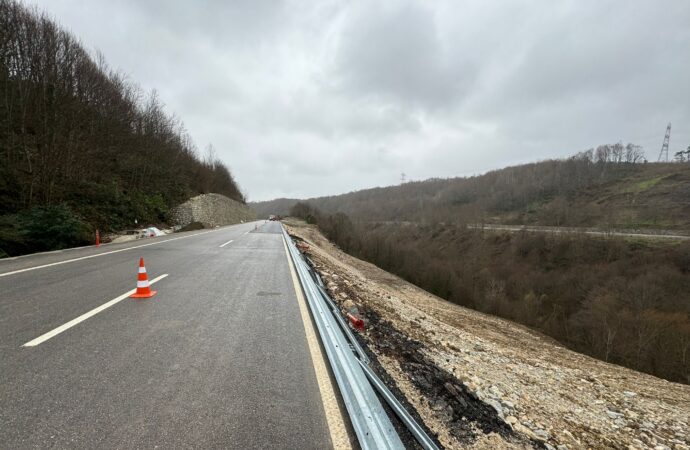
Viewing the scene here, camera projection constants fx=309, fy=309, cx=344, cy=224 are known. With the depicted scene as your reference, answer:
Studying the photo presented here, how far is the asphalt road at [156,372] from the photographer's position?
226 cm

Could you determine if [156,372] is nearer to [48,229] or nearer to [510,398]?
[510,398]

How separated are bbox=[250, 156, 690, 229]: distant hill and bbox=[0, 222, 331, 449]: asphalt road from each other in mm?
60195

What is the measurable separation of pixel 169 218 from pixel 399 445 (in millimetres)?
32119

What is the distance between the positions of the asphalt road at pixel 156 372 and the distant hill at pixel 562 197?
60.2 m

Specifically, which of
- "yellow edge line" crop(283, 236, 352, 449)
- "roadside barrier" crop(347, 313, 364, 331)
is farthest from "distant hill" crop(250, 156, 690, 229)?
"yellow edge line" crop(283, 236, 352, 449)

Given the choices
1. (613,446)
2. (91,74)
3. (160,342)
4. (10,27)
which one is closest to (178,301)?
(160,342)

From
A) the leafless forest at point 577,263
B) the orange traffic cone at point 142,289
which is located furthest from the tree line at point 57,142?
the leafless forest at point 577,263

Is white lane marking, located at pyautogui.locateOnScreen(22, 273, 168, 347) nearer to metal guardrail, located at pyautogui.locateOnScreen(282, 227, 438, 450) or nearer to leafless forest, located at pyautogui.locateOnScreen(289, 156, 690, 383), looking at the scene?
metal guardrail, located at pyautogui.locateOnScreen(282, 227, 438, 450)

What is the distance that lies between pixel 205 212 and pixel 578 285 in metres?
41.1

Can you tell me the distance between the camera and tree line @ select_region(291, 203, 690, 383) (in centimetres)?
1780

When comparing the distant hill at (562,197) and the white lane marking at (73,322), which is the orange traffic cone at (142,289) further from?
the distant hill at (562,197)

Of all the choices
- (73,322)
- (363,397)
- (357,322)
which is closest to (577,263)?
(357,322)

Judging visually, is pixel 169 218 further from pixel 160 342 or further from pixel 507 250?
pixel 507 250

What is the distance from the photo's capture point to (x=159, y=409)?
2.53 m
